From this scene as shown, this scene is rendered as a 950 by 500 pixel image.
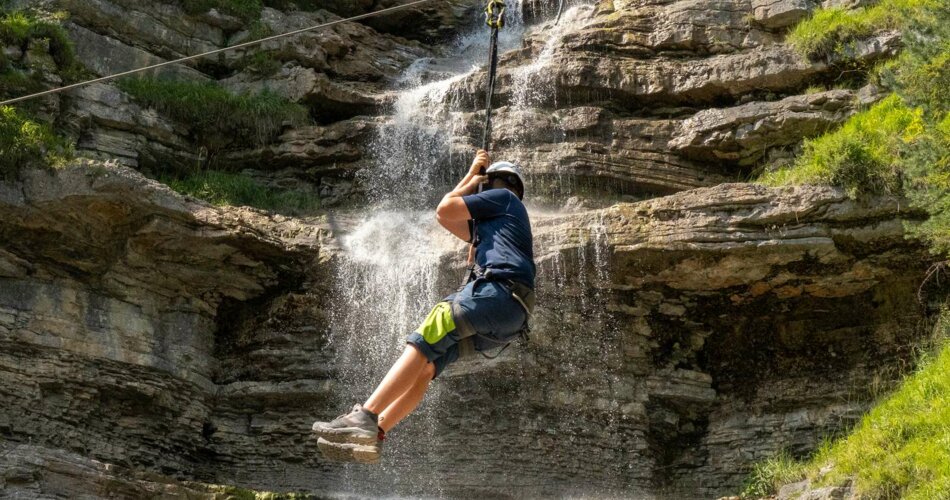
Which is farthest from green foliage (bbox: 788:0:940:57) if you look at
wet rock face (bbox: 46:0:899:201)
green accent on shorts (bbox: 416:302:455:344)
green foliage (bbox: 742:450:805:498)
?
green accent on shorts (bbox: 416:302:455:344)

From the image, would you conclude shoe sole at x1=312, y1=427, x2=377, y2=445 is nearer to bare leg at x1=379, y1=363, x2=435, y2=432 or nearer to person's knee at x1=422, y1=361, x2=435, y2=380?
bare leg at x1=379, y1=363, x2=435, y2=432

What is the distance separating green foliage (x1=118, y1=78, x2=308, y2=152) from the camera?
16.6m

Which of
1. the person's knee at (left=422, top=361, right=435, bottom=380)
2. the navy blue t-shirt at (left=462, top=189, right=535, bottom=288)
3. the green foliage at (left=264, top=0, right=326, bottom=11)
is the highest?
the green foliage at (left=264, top=0, right=326, bottom=11)

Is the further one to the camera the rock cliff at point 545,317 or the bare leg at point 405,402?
the rock cliff at point 545,317

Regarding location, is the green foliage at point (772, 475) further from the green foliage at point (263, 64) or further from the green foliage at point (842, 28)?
the green foliage at point (263, 64)

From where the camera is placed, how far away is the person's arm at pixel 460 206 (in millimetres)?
8188

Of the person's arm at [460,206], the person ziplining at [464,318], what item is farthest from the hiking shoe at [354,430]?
the person's arm at [460,206]

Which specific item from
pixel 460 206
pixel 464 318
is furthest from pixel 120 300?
pixel 464 318

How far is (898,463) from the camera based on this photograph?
10266mm

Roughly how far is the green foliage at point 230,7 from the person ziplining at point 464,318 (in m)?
11.2

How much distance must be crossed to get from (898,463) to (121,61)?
12.4m

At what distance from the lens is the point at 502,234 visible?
320 inches

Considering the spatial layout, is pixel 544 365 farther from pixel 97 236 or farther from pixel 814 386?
pixel 97 236

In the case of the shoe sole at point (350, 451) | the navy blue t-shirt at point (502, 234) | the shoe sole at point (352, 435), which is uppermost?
the navy blue t-shirt at point (502, 234)
